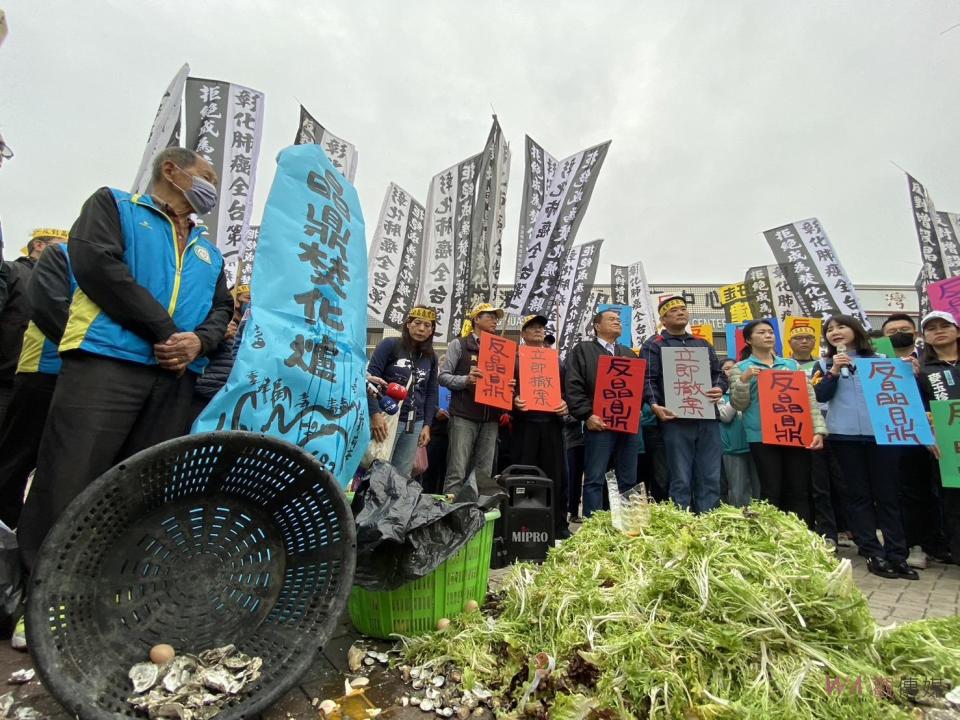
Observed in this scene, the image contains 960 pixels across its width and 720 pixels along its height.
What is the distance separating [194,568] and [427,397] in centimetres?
296

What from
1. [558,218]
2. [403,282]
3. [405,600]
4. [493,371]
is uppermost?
[558,218]

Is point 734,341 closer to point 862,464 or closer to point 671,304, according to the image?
point 671,304

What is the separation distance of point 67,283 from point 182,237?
936 mm

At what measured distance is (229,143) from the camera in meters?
6.53

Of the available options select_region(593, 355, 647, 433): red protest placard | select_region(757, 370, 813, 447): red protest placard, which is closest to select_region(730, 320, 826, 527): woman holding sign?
select_region(757, 370, 813, 447): red protest placard

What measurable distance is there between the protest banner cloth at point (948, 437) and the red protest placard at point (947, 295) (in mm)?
3132

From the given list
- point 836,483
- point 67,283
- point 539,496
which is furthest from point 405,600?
point 836,483

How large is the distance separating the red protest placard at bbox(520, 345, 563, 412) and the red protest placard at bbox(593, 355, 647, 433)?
1.46ft

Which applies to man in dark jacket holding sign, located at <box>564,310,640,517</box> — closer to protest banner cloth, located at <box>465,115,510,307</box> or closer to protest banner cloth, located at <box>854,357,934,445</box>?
protest banner cloth, located at <box>854,357,934,445</box>

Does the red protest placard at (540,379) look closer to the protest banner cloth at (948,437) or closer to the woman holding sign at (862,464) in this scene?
the woman holding sign at (862,464)

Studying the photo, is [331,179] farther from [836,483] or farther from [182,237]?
[836,483]

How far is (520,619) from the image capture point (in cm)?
227

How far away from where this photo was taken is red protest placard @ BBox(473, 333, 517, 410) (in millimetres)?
4797

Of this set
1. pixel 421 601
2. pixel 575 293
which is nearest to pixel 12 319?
pixel 421 601
